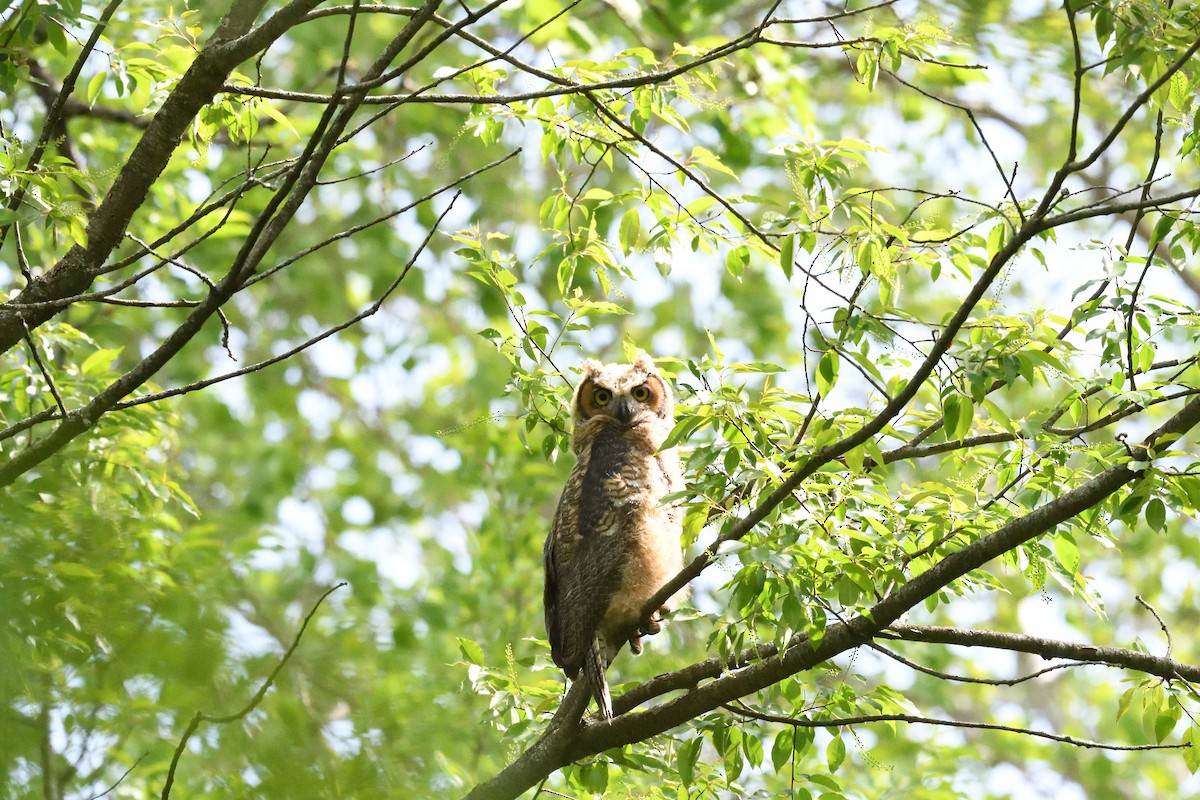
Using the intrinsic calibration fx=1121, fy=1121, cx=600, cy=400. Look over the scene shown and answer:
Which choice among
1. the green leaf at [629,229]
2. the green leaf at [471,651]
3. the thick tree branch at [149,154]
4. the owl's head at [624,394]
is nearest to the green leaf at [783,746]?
the green leaf at [471,651]

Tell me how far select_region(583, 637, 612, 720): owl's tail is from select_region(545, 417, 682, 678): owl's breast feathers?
0.06m

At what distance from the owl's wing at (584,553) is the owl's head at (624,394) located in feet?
0.64

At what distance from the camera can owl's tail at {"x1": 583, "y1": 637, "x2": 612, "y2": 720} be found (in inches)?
134

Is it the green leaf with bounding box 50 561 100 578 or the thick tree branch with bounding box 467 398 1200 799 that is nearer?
the green leaf with bounding box 50 561 100 578

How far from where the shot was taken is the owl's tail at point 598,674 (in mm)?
3396

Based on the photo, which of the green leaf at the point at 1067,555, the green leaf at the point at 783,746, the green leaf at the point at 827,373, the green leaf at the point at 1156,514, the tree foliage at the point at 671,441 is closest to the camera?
the tree foliage at the point at 671,441

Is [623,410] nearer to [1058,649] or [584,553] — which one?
[584,553]

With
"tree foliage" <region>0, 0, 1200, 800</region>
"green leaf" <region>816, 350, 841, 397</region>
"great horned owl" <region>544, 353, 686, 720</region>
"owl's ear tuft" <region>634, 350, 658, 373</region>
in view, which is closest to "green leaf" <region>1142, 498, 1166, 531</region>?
"tree foliage" <region>0, 0, 1200, 800</region>

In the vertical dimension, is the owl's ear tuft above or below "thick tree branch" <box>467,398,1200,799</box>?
above

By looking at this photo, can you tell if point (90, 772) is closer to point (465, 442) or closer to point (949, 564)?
point (949, 564)

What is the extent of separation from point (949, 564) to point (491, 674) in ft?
5.32

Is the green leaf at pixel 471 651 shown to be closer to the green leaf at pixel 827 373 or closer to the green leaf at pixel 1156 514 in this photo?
the green leaf at pixel 827 373

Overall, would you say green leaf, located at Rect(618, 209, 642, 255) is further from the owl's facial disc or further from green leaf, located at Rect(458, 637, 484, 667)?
green leaf, located at Rect(458, 637, 484, 667)

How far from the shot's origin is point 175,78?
11.7 feet
